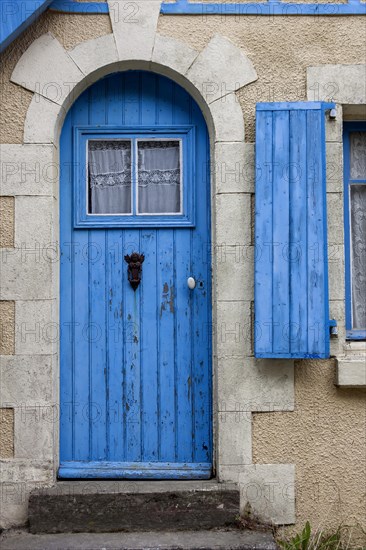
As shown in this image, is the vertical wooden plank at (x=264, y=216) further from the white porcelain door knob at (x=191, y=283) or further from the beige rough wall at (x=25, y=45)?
the beige rough wall at (x=25, y=45)

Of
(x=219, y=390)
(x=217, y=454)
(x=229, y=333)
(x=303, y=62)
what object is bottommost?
(x=217, y=454)

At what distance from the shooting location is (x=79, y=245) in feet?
13.8

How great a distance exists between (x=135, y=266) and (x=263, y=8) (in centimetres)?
191

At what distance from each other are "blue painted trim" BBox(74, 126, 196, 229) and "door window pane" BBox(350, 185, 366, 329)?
1129 mm

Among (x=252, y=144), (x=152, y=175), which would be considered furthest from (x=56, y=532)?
(x=252, y=144)

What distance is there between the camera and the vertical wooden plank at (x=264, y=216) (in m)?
3.95

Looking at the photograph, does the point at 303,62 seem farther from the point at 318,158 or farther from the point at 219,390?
the point at 219,390

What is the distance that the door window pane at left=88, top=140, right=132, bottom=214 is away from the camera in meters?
4.27

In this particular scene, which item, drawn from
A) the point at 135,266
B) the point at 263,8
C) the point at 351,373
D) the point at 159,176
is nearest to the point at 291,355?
the point at 351,373

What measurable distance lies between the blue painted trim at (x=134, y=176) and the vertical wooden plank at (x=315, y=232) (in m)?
0.79

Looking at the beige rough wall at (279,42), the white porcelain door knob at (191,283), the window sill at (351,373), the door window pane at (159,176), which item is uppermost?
the beige rough wall at (279,42)

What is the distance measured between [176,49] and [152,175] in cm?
84

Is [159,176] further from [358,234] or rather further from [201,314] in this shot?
[358,234]

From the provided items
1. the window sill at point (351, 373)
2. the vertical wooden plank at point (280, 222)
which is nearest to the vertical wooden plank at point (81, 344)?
the vertical wooden plank at point (280, 222)
